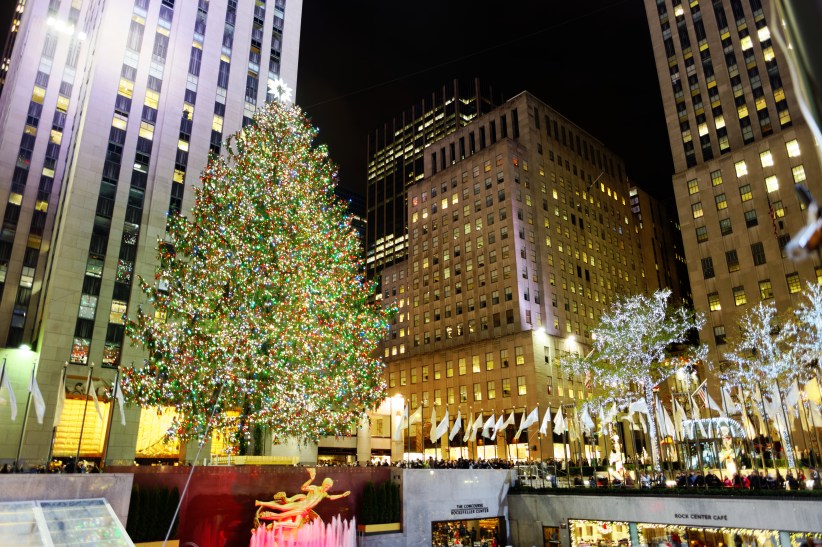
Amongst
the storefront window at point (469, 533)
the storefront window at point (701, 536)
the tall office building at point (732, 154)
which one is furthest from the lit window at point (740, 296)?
the storefront window at point (469, 533)

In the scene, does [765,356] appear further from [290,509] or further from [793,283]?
[290,509]

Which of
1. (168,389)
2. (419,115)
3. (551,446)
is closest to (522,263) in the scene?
(551,446)

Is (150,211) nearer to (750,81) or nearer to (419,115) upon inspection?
(750,81)

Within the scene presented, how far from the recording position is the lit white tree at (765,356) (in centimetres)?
4216

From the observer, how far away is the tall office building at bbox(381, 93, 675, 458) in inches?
3076

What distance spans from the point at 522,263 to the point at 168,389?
61.4 meters

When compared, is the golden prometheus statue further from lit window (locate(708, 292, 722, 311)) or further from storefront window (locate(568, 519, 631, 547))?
lit window (locate(708, 292, 722, 311))

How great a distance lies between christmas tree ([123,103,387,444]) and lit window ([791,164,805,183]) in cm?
5234

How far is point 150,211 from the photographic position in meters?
52.5

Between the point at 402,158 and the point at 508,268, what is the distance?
68.7 metres

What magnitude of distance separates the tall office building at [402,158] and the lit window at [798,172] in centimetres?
7682

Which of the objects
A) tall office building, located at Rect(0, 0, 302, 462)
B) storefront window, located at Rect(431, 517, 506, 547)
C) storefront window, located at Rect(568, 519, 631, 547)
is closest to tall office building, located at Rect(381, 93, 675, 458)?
tall office building, located at Rect(0, 0, 302, 462)

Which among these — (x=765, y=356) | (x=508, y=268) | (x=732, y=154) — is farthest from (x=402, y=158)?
(x=765, y=356)

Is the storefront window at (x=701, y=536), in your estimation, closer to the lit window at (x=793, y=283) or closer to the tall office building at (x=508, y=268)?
the lit window at (x=793, y=283)
